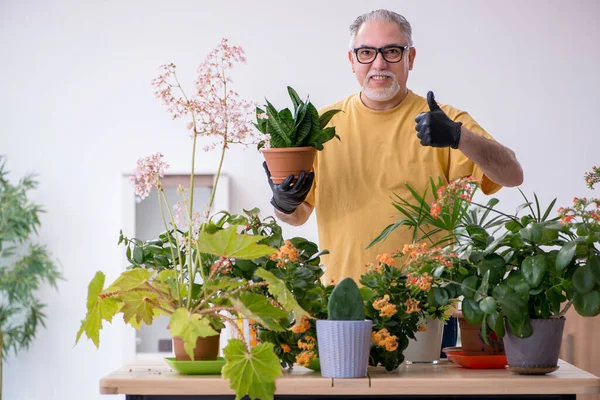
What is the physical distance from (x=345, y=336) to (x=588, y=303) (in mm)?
417

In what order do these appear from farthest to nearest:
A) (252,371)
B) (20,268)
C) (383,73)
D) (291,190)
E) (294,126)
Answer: (20,268), (383,73), (291,190), (294,126), (252,371)

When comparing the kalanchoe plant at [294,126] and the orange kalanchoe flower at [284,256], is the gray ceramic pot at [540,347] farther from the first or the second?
the kalanchoe plant at [294,126]

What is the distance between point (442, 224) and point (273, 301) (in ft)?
1.34

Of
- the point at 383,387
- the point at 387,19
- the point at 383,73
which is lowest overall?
the point at 383,387

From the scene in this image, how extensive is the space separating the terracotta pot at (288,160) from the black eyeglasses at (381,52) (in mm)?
551

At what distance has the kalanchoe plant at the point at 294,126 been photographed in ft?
5.92

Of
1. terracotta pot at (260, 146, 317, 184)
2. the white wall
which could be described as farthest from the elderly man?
the white wall

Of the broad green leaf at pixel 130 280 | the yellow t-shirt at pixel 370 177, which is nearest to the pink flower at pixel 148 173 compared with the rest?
the broad green leaf at pixel 130 280

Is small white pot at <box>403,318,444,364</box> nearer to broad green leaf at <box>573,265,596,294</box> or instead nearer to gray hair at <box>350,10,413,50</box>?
broad green leaf at <box>573,265,596,294</box>

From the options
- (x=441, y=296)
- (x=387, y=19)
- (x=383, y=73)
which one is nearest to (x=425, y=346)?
(x=441, y=296)

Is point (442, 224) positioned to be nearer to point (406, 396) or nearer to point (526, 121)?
point (406, 396)

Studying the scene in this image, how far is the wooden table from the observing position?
1319 mm

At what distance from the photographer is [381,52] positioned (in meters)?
2.30

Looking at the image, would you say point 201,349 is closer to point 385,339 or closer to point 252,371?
point 252,371
